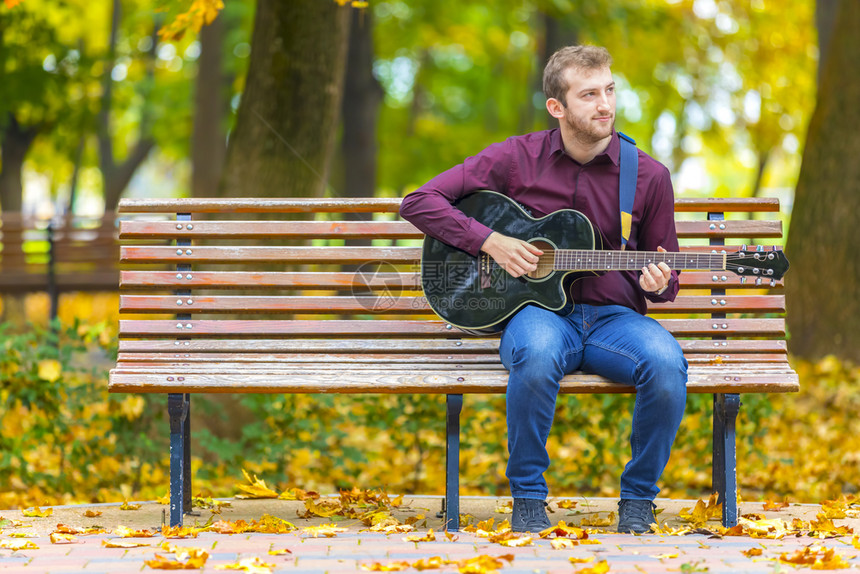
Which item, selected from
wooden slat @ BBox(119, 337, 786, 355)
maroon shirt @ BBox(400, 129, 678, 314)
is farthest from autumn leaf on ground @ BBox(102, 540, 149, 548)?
maroon shirt @ BBox(400, 129, 678, 314)

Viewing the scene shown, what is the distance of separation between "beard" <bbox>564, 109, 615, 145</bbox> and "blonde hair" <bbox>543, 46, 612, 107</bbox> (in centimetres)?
7

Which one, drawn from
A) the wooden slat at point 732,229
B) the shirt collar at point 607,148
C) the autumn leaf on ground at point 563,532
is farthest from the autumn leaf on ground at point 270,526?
the wooden slat at point 732,229

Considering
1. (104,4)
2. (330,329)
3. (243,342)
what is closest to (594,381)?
(330,329)

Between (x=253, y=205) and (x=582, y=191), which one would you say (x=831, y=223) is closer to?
(x=582, y=191)

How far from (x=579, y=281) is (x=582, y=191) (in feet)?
1.16

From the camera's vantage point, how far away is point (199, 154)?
35.8 feet

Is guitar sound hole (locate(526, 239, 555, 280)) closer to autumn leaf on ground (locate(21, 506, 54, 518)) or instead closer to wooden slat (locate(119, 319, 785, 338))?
wooden slat (locate(119, 319, 785, 338))

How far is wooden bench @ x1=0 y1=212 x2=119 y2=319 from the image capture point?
1392 centimetres

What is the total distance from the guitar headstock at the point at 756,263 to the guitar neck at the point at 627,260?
0.16ft

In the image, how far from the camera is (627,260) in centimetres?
366

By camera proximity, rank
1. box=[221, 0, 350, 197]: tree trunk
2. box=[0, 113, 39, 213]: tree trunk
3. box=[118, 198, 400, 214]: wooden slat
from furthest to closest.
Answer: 1. box=[0, 113, 39, 213]: tree trunk
2. box=[221, 0, 350, 197]: tree trunk
3. box=[118, 198, 400, 214]: wooden slat

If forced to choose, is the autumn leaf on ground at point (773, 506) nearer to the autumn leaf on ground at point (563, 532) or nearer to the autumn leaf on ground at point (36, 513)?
the autumn leaf on ground at point (563, 532)

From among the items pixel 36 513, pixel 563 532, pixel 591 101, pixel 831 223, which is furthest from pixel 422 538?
pixel 831 223

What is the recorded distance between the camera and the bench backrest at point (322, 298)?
159 inches
